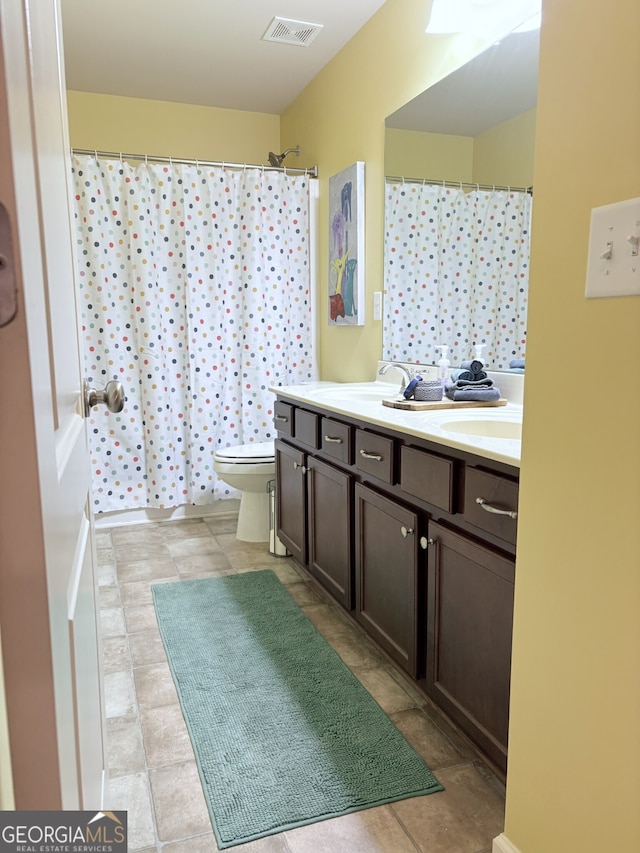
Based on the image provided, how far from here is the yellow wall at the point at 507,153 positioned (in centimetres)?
196

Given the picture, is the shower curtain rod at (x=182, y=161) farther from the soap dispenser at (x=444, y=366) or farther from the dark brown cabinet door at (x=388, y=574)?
the dark brown cabinet door at (x=388, y=574)

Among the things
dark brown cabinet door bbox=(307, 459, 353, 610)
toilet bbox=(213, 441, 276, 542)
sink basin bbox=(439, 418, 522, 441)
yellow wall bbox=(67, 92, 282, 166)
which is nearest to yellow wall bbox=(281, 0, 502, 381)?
yellow wall bbox=(67, 92, 282, 166)

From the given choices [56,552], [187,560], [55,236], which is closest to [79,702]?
[56,552]

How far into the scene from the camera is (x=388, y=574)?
6.18ft

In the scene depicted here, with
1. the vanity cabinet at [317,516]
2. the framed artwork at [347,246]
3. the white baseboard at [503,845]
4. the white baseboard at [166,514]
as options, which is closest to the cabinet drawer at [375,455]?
the vanity cabinet at [317,516]

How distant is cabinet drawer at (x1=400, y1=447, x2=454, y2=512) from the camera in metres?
1.53

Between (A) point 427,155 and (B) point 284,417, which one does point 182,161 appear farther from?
(B) point 284,417

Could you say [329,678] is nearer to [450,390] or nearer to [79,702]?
[450,390]

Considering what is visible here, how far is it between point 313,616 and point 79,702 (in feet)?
5.70

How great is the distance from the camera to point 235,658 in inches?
83.0

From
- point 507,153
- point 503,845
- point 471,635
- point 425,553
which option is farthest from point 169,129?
point 503,845

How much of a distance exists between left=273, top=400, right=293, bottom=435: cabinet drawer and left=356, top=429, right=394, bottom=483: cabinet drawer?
0.69 metres

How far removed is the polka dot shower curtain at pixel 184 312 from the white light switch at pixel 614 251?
276 cm

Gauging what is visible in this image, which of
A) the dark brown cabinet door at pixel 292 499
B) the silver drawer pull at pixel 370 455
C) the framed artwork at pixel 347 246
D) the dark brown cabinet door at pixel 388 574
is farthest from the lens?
the framed artwork at pixel 347 246
